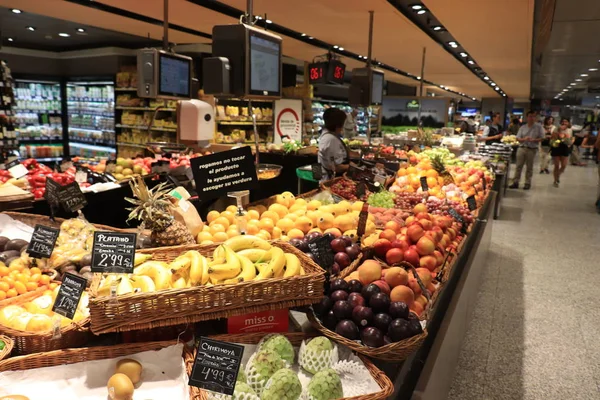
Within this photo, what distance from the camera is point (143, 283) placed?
1.72 meters

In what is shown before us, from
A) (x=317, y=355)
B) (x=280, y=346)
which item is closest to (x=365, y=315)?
(x=317, y=355)

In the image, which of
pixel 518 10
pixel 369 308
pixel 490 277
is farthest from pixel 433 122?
pixel 369 308

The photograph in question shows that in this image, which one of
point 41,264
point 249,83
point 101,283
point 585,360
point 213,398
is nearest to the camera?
point 213,398

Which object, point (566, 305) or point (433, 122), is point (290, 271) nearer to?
point (566, 305)

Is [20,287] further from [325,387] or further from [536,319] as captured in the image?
[536,319]

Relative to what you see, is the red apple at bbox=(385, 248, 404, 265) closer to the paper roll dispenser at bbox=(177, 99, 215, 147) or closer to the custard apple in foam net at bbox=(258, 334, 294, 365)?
the custard apple in foam net at bbox=(258, 334, 294, 365)

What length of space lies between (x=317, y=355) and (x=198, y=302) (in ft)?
1.55

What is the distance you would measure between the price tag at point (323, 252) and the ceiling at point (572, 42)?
4803mm

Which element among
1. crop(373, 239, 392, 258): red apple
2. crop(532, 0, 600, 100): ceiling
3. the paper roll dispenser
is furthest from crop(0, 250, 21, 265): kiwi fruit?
crop(532, 0, 600, 100): ceiling

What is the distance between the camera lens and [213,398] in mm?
1521

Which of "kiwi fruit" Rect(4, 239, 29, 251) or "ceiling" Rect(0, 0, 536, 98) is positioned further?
"ceiling" Rect(0, 0, 536, 98)

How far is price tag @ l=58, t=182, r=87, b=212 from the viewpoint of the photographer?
2.75 m

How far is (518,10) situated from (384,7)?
1.75 meters

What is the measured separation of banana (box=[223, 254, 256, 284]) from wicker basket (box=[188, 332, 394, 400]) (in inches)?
8.3
